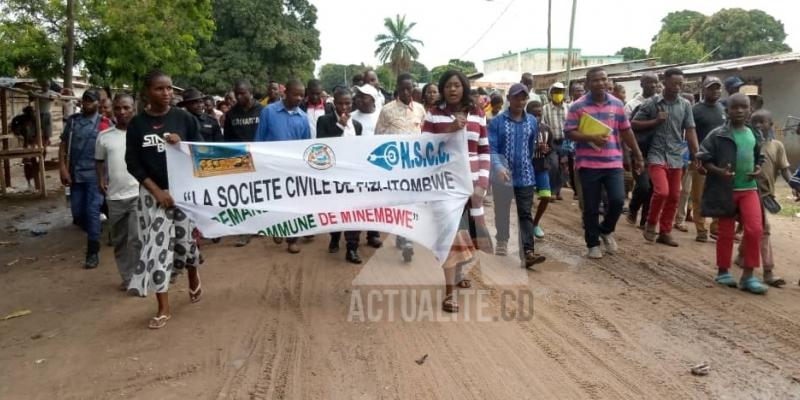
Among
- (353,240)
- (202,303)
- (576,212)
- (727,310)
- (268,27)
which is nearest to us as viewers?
(727,310)

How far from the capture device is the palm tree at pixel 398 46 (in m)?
69.1

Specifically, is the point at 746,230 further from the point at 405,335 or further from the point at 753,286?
the point at 405,335

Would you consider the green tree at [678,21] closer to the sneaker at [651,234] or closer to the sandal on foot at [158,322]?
the sneaker at [651,234]

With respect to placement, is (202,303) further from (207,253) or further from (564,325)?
(564,325)

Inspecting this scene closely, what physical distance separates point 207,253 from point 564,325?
14.8ft

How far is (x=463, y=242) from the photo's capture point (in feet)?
16.7

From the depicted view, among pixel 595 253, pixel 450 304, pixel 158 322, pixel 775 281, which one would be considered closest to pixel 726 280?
pixel 775 281

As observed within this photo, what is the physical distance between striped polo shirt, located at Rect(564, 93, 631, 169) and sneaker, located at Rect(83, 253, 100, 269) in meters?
5.62

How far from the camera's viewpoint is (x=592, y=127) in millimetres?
6398

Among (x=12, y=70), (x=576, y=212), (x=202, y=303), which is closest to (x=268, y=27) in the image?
(x=12, y=70)

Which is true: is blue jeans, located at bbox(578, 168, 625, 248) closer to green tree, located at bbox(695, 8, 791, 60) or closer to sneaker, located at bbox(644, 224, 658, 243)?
sneaker, located at bbox(644, 224, 658, 243)

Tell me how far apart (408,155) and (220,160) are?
1.59m

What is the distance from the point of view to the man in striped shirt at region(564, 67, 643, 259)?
255 inches

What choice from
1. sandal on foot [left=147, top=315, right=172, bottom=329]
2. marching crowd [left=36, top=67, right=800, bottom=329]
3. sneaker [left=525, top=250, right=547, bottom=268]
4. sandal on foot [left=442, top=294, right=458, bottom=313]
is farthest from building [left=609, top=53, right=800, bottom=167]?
sandal on foot [left=147, top=315, right=172, bottom=329]
